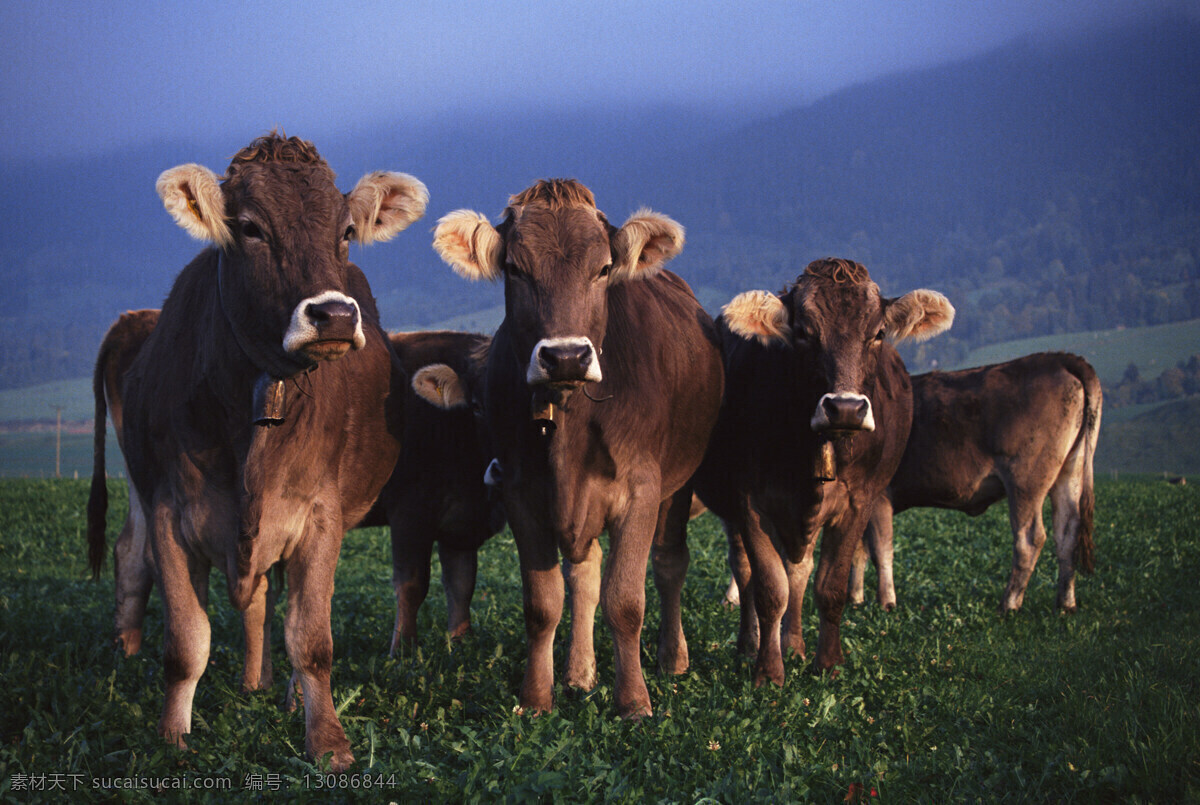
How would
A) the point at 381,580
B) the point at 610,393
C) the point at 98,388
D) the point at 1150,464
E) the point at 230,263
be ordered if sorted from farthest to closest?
the point at 1150,464 → the point at 381,580 → the point at 98,388 → the point at 610,393 → the point at 230,263

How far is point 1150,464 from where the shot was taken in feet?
306

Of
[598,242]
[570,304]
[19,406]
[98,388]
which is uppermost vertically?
[598,242]

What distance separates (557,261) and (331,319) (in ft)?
5.21

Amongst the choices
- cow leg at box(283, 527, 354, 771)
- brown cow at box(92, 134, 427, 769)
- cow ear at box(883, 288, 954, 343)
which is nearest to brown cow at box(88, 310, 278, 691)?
brown cow at box(92, 134, 427, 769)

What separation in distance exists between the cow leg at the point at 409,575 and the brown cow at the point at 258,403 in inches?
81.0

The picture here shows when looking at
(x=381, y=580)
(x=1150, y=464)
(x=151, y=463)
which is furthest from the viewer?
(x=1150, y=464)

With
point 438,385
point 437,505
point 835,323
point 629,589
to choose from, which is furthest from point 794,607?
point 438,385

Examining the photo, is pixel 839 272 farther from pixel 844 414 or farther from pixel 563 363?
pixel 563 363

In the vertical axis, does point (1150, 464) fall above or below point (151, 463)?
below

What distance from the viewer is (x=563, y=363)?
546cm

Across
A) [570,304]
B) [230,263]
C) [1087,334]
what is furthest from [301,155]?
[1087,334]

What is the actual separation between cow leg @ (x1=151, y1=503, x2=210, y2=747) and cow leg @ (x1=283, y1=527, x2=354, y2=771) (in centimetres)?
51

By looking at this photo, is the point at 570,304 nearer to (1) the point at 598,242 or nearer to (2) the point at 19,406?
(1) the point at 598,242

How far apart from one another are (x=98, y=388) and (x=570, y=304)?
5122mm
